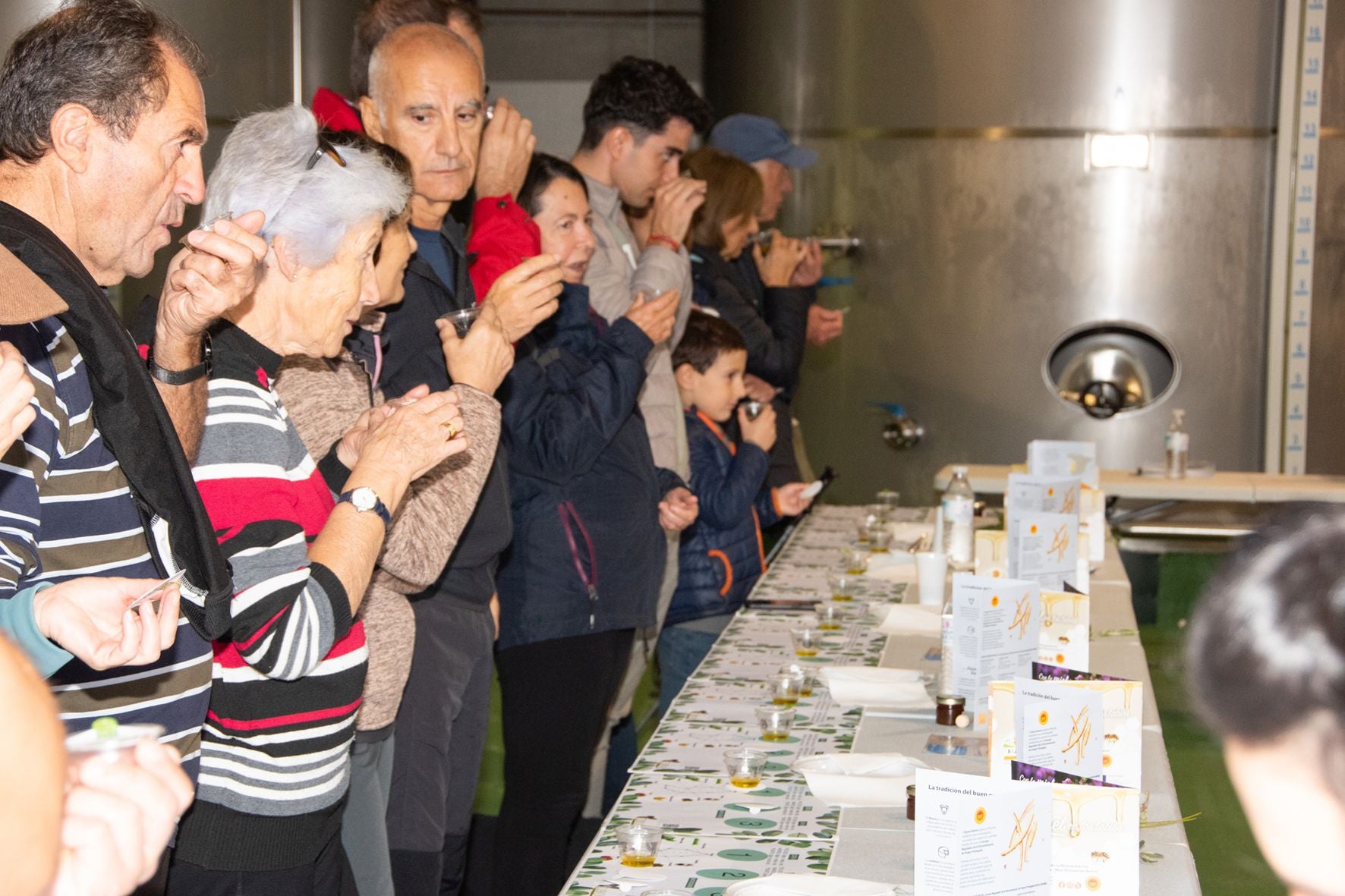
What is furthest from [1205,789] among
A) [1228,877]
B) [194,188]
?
[194,188]

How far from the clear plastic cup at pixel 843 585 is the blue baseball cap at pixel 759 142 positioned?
1.98 meters

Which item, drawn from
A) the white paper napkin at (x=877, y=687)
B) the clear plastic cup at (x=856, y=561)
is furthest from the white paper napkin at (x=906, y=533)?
the white paper napkin at (x=877, y=687)

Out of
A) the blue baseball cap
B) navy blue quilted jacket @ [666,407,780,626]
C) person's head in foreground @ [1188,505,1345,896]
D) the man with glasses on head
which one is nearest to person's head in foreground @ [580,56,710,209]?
navy blue quilted jacket @ [666,407,780,626]

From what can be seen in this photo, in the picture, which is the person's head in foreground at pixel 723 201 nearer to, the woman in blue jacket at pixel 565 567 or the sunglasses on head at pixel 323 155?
the woman in blue jacket at pixel 565 567

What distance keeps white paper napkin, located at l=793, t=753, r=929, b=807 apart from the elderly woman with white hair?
2.22 feet

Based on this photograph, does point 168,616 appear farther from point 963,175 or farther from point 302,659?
point 963,175

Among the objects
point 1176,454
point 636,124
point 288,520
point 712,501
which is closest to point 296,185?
point 288,520

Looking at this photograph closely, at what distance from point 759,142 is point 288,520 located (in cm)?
382

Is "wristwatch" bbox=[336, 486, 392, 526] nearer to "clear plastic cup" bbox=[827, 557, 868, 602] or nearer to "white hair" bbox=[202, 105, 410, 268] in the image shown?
"white hair" bbox=[202, 105, 410, 268]

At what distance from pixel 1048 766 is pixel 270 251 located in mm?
1195

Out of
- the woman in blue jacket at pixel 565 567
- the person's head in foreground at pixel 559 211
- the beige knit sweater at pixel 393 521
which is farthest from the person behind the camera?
the person's head in foreground at pixel 559 211

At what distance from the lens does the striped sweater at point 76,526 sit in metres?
1.46

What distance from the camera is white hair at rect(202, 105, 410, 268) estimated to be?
6.33 feet

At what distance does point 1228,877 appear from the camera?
335 centimetres
